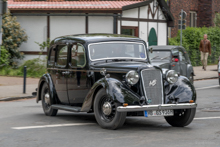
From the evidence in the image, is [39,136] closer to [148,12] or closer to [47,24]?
[47,24]

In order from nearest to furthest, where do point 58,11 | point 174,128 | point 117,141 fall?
point 117,141
point 174,128
point 58,11

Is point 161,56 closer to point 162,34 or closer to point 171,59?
point 171,59

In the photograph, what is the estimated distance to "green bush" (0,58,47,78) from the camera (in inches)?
932

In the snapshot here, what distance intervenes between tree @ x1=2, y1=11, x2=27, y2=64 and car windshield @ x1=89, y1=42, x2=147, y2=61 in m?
16.0

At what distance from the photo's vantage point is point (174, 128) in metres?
9.37

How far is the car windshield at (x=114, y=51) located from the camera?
10242 mm

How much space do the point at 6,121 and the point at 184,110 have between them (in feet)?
11.7

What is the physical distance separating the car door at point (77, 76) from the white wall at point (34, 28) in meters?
16.9

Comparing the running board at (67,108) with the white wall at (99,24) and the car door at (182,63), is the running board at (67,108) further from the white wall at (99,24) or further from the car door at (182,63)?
the white wall at (99,24)

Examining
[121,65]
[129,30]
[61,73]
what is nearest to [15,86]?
[61,73]

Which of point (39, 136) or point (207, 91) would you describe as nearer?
point (39, 136)

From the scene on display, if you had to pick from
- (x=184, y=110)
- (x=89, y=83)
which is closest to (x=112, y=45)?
(x=89, y=83)

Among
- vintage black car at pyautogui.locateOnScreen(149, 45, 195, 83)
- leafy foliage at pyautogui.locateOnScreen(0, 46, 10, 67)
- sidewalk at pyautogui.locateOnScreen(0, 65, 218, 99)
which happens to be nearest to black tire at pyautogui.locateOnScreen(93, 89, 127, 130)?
sidewalk at pyautogui.locateOnScreen(0, 65, 218, 99)

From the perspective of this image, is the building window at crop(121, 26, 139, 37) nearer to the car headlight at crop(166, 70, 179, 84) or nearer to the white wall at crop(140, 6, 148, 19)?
the white wall at crop(140, 6, 148, 19)
